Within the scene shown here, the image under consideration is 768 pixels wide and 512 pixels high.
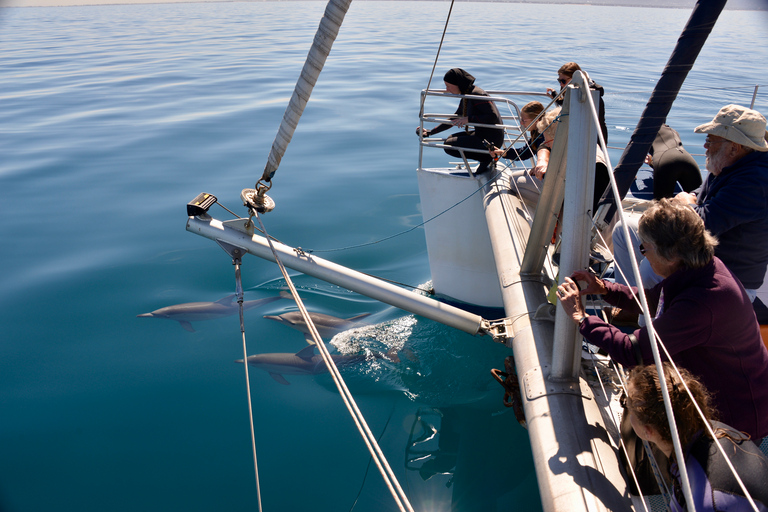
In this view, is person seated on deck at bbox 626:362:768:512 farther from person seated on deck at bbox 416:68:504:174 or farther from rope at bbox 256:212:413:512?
person seated on deck at bbox 416:68:504:174

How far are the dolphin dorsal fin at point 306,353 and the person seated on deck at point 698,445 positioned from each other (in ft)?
13.1

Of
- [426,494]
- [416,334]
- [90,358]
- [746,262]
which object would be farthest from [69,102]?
[746,262]

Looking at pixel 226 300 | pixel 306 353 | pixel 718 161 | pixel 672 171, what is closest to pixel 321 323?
pixel 306 353

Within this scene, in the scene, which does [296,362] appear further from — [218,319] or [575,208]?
[575,208]

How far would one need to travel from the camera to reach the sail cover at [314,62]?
3.41m

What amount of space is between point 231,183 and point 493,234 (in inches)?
264

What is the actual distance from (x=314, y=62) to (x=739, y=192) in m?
2.66

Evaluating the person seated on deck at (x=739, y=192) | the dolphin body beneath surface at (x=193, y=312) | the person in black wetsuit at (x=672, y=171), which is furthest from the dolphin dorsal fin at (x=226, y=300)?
the person seated on deck at (x=739, y=192)

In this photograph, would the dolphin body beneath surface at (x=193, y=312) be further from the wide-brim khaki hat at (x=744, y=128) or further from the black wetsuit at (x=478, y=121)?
the wide-brim khaki hat at (x=744, y=128)

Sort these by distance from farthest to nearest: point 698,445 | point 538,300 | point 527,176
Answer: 1. point 527,176
2. point 538,300
3. point 698,445

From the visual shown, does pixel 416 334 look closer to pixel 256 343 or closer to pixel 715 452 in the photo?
pixel 256 343

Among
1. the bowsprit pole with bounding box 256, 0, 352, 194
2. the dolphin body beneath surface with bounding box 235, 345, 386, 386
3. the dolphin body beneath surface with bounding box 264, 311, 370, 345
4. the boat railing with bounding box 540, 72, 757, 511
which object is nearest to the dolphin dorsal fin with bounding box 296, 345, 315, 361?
the dolphin body beneath surface with bounding box 235, 345, 386, 386

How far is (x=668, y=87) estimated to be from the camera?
3.43m

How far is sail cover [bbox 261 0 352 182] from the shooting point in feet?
11.2
